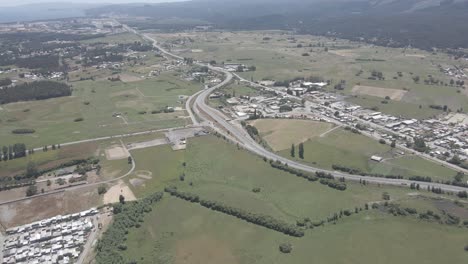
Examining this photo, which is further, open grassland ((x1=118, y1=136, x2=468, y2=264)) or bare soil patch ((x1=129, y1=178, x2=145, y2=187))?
bare soil patch ((x1=129, y1=178, x2=145, y2=187))

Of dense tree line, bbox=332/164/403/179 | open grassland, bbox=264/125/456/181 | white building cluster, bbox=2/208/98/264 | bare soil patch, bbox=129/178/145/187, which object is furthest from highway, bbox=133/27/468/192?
white building cluster, bbox=2/208/98/264

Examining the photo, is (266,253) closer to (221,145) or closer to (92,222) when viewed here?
(92,222)

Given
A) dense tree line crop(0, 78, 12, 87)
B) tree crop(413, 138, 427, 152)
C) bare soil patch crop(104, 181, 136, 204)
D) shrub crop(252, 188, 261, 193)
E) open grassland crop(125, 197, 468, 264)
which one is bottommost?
open grassland crop(125, 197, 468, 264)

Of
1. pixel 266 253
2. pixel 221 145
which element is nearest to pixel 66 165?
pixel 221 145

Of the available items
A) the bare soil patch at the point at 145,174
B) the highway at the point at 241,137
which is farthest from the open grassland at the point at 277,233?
the highway at the point at 241,137

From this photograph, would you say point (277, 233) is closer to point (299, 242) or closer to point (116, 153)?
point (299, 242)

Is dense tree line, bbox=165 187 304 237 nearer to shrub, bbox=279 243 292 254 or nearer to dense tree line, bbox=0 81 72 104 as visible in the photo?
shrub, bbox=279 243 292 254

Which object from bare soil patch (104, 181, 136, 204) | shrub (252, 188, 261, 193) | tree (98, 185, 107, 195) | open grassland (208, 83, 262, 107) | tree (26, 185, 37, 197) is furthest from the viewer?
open grassland (208, 83, 262, 107)

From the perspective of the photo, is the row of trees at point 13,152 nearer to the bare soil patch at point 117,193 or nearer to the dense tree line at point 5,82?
the bare soil patch at point 117,193
